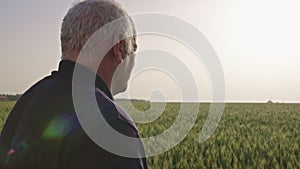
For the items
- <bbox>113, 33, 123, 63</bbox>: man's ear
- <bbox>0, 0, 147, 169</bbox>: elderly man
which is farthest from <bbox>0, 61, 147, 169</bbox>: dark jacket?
<bbox>113, 33, 123, 63</bbox>: man's ear

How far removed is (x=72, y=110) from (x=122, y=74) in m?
0.28

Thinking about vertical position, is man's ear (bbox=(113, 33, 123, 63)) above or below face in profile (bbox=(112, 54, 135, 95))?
above

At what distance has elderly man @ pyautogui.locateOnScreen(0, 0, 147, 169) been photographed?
1350 mm

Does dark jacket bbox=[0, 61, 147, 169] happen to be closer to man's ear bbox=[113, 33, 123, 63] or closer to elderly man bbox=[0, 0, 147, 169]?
elderly man bbox=[0, 0, 147, 169]

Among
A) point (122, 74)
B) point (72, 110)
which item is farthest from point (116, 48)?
point (72, 110)

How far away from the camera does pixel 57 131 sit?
4.64ft

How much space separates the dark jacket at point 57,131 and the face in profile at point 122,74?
95 millimetres

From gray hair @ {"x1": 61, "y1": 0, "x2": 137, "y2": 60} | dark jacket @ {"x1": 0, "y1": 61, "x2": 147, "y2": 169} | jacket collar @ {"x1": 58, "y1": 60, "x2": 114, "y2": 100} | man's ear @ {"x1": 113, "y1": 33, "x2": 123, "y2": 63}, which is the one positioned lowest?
dark jacket @ {"x1": 0, "y1": 61, "x2": 147, "y2": 169}

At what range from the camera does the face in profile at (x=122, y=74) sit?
1605 millimetres

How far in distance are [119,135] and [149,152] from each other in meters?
6.09

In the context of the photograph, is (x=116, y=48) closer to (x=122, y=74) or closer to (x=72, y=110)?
(x=122, y=74)

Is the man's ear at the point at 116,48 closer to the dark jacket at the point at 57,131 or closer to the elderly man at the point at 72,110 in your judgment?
the elderly man at the point at 72,110

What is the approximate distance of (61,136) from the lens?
140cm

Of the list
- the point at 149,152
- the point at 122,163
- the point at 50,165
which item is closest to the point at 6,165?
the point at 50,165
